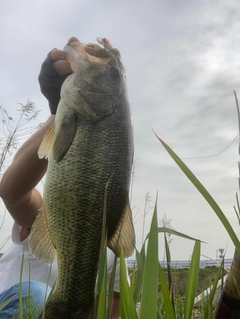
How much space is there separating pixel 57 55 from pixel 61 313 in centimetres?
141

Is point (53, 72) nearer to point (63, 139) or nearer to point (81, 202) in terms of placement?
point (63, 139)

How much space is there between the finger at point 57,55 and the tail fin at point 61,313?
1.36 m

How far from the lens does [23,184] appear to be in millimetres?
3117

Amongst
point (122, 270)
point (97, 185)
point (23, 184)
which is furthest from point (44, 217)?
point (23, 184)

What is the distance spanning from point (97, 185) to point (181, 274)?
802 cm

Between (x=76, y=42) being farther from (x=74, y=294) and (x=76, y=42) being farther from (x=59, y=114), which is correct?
(x=74, y=294)

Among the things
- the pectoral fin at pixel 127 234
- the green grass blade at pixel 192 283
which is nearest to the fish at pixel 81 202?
the pectoral fin at pixel 127 234

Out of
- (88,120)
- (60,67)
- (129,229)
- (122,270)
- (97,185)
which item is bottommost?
(122,270)

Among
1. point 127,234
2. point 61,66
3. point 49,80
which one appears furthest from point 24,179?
point 127,234

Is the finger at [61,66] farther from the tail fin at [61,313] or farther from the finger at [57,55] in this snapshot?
the tail fin at [61,313]

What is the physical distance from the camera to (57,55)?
2.21 meters

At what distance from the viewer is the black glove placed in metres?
2.26

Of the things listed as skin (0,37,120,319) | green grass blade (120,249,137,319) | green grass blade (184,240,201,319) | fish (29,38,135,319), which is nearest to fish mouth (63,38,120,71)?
fish (29,38,135,319)

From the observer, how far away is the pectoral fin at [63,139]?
1652mm
